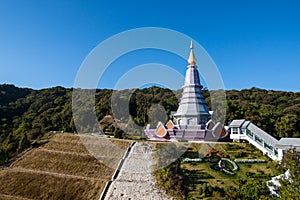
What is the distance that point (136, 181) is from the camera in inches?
805

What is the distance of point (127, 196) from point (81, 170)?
18.3 ft

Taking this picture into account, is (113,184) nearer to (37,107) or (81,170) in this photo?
(81,170)

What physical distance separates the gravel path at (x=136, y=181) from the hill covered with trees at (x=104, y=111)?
453 inches

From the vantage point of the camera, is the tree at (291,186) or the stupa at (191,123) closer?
the tree at (291,186)

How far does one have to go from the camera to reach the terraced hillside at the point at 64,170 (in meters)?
19.7

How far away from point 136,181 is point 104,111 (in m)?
28.3

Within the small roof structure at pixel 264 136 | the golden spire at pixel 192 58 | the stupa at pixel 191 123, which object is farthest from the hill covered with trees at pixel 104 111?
the golden spire at pixel 192 58

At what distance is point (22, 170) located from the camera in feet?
75.4

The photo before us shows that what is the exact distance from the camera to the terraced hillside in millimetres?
19719

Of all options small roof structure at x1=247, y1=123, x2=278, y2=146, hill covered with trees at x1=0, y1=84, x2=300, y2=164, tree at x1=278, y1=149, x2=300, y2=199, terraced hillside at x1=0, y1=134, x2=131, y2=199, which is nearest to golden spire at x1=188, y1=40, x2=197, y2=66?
hill covered with trees at x1=0, y1=84, x2=300, y2=164

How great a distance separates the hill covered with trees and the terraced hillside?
2950 mm

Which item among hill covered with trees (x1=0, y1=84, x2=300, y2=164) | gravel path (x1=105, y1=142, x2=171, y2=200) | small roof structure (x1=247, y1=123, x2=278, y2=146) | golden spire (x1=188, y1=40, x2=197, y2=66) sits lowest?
gravel path (x1=105, y1=142, x2=171, y2=200)

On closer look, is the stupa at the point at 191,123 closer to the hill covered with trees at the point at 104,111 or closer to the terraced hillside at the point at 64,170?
the terraced hillside at the point at 64,170

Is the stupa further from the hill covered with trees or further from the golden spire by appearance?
the hill covered with trees
